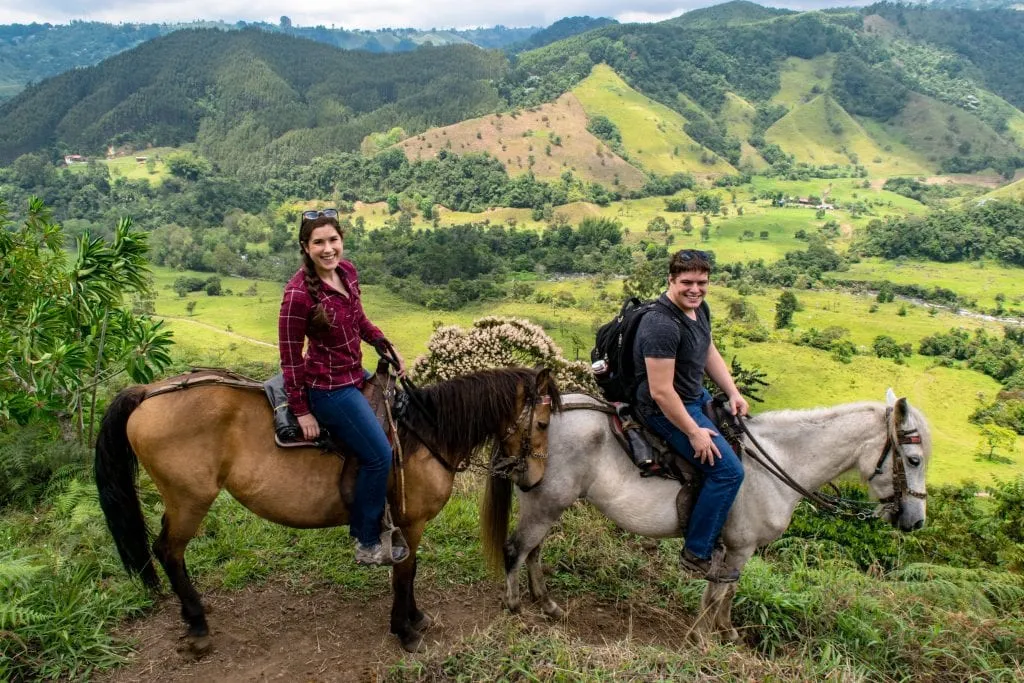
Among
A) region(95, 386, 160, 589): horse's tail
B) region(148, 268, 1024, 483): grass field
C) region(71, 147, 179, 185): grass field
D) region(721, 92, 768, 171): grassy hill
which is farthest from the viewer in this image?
region(721, 92, 768, 171): grassy hill

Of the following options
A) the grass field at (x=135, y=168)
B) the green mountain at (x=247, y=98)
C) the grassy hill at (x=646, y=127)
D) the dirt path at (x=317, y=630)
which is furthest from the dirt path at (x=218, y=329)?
the grassy hill at (x=646, y=127)

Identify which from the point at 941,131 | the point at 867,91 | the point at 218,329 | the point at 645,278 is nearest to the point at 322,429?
the point at 645,278

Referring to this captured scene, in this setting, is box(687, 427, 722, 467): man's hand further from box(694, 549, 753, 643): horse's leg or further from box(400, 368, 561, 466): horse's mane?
box(400, 368, 561, 466): horse's mane

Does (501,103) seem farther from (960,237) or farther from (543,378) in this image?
(543,378)

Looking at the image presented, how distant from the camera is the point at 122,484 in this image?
155 inches

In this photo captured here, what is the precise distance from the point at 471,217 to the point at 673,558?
97567 millimetres

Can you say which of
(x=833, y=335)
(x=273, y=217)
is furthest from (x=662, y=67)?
(x=833, y=335)

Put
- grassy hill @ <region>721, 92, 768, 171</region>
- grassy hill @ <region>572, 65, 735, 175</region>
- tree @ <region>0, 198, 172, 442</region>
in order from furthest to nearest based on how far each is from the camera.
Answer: grassy hill @ <region>721, 92, 768, 171</region>, grassy hill @ <region>572, 65, 735, 175</region>, tree @ <region>0, 198, 172, 442</region>

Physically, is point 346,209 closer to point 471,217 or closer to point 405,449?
point 471,217

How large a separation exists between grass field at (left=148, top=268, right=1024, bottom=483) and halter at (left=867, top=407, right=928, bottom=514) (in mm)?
26560

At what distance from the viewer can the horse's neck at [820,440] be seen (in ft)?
13.8

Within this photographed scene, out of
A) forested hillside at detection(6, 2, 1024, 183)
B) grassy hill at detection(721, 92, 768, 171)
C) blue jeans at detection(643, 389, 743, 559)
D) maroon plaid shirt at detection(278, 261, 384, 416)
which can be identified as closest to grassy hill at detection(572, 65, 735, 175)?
forested hillside at detection(6, 2, 1024, 183)

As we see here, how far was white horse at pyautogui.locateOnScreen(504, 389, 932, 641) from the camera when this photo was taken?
417 centimetres

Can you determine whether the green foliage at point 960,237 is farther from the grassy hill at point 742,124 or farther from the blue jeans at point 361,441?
the blue jeans at point 361,441
